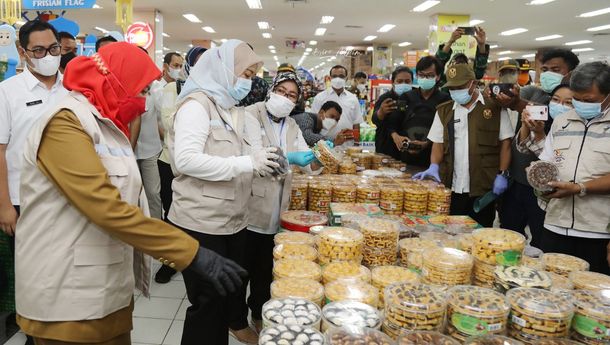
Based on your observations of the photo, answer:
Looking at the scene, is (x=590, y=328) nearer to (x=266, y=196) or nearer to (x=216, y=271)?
(x=216, y=271)

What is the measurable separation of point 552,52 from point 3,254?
439 centimetres

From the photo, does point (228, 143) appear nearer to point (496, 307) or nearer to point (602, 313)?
point (496, 307)

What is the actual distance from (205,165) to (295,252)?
0.56m

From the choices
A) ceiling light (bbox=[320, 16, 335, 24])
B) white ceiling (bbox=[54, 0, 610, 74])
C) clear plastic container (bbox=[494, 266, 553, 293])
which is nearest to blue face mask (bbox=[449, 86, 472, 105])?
clear plastic container (bbox=[494, 266, 553, 293])

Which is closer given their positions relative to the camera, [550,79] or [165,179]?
[550,79]

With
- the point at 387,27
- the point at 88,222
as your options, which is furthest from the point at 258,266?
the point at 387,27

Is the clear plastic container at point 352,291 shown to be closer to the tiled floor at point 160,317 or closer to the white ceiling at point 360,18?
the tiled floor at point 160,317

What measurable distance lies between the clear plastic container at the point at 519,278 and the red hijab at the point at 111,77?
4.91 feet

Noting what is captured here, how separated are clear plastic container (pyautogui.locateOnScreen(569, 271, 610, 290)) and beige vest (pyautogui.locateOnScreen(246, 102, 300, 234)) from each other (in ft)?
5.07

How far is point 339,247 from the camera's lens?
1.88 meters

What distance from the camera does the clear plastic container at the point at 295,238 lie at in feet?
6.74

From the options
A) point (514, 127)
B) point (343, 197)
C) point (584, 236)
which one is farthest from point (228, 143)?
point (514, 127)

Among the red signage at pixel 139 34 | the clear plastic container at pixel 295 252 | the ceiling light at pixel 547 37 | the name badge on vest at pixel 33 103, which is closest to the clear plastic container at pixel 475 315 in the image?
the clear plastic container at pixel 295 252

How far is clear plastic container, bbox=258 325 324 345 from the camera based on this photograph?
4.05 feet
